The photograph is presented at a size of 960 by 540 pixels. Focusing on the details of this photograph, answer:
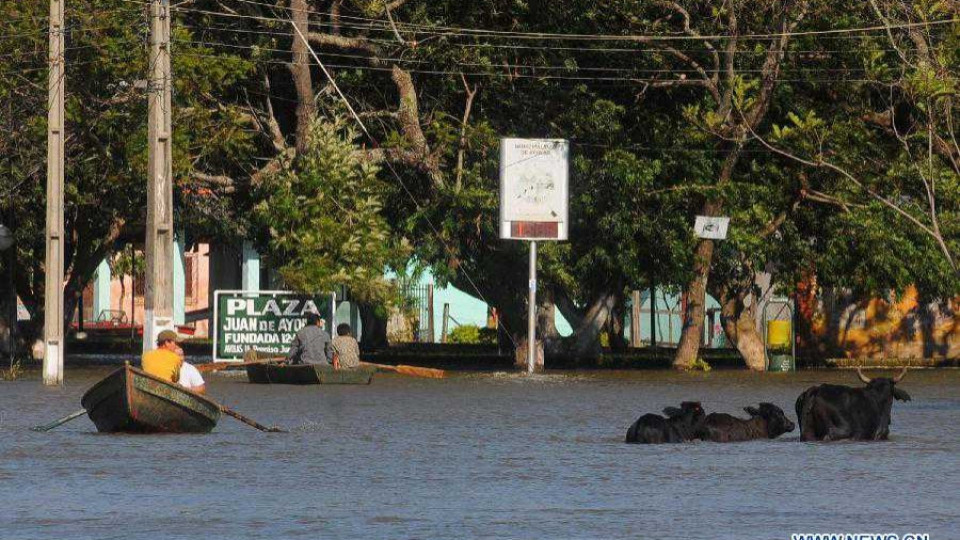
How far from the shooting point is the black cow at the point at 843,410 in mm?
21906

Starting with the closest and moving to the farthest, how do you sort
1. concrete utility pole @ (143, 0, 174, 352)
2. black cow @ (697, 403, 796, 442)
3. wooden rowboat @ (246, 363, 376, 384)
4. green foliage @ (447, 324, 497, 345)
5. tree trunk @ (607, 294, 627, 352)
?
1. black cow @ (697, 403, 796, 442)
2. concrete utility pole @ (143, 0, 174, 352)
3. wooden rowboat @ (246, 363, 376, 384)
4. tree trunk @ (607, 294, 627, 352)
5. green foliage @ (447, 324, 497, 345)

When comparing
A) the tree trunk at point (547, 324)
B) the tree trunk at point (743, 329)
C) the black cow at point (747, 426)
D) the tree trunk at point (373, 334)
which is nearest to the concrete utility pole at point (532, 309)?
the tree trunk at point (547, 324)

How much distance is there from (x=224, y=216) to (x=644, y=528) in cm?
3519

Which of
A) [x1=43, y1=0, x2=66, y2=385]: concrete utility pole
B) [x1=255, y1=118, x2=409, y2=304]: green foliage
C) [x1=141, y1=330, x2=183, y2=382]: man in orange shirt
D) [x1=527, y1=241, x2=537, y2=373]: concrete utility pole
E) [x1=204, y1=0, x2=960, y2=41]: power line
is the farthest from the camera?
[x1=255, y1=118, x2=409, y2=304]: green foliage

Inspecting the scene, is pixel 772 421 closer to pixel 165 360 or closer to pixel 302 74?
pixel 165 360

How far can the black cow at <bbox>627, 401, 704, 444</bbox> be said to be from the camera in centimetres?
2200

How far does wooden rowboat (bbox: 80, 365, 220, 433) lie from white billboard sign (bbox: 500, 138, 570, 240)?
1924 centimetres

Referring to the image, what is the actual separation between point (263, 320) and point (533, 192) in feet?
20.9

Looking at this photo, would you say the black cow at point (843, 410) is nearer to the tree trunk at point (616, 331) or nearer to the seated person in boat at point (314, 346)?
the seated person in boat at point (314, 346)

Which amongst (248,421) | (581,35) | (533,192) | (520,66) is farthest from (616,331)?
(248,421)

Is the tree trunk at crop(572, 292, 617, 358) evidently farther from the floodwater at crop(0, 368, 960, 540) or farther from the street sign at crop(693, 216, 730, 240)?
the floodwater at crop(0, 368, 960, 540)

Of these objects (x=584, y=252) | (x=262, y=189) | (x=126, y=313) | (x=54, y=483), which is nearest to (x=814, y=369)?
(x=584, y=252)

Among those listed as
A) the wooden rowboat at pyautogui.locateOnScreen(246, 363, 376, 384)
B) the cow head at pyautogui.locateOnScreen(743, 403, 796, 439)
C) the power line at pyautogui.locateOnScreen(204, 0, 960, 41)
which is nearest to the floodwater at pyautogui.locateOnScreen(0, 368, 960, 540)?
the cow head at pyautogui.locateOnScreen(743, 403, 796, 439)

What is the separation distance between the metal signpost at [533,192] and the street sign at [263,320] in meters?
4.25
